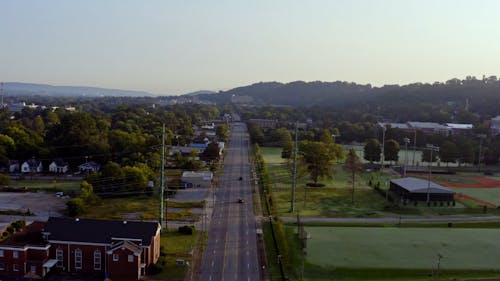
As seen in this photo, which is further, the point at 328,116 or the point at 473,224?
the point at 328,116

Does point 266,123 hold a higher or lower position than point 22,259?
higher

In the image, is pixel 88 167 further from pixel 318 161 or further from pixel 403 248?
pixel 403 248

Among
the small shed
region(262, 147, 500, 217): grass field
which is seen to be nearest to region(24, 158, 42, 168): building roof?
region(262, 147, 500, 217): grass field

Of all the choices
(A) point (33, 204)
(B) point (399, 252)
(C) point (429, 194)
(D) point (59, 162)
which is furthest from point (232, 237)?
(D) point (59, 162)

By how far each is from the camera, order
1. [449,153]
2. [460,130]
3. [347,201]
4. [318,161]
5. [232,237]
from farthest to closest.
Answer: [460,130] < [449,153] < [318,161] < [347,201] < [232,237]

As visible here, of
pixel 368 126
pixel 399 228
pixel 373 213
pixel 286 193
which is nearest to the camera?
pixel 399 228

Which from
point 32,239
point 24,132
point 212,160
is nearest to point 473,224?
point 32,239

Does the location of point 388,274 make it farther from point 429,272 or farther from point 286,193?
point 286,193
